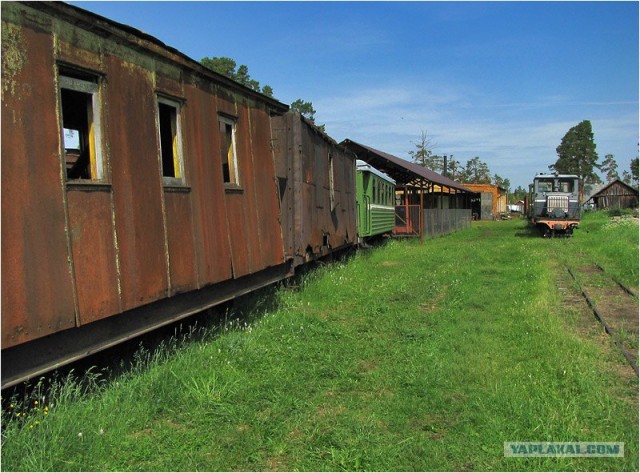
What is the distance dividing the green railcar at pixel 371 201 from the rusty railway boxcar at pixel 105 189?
29.6ft

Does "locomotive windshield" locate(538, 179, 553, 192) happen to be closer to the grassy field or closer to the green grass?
the green grass

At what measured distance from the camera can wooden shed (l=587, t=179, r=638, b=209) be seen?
5915cm

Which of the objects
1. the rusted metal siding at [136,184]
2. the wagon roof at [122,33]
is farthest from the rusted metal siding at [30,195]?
the rusted metal siding at [136,184]

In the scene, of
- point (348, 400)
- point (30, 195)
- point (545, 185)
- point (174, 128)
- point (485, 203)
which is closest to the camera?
point (30, 195)

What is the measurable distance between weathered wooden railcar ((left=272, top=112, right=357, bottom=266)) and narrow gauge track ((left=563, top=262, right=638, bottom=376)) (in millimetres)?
4749

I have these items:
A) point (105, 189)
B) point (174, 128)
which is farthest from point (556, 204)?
point (105, 189)

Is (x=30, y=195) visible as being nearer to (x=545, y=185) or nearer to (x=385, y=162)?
(x=385, y=162)

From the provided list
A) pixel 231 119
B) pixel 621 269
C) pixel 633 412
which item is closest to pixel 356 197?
pixel 621 269

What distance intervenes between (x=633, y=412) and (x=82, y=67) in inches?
208

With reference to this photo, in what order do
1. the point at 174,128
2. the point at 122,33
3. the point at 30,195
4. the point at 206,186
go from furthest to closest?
the point at 206,186 < the point at 174,128 < the point at 122,33 < the point at 30,195

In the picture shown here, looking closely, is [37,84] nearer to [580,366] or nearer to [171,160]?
[171,160]

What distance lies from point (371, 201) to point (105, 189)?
12931mm

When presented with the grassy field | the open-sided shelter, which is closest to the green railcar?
→ the open-sided shelter

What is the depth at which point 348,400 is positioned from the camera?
4500mm
